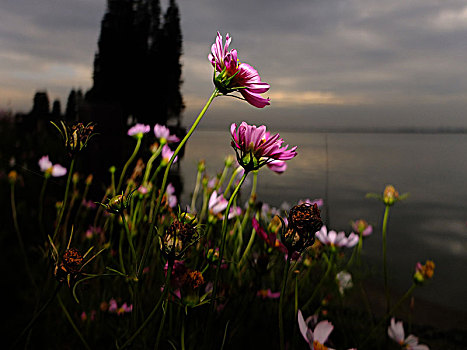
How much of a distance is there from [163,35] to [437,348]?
2.37 metres

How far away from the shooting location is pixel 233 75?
0.36m

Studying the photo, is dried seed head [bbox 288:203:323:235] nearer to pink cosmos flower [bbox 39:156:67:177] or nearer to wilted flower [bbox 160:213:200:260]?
wilted flower [bbox 160:213:200:260]

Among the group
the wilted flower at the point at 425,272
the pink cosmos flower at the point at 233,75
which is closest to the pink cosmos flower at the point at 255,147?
the pink cosmos flower at the point at 233,75

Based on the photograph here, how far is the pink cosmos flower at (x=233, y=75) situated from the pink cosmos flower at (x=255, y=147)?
0.03 m

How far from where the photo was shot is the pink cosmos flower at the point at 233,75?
374 mm

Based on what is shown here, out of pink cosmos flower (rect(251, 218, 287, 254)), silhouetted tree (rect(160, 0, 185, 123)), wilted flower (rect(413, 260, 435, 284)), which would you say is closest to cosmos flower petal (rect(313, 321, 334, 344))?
pink cosmos flower (rect(251, 218, 287, 254))

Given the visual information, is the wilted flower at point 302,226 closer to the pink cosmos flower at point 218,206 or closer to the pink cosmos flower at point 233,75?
the pink cosmos flower at point 233,75

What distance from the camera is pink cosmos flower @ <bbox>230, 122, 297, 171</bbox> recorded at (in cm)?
39

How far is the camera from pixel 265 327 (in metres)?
0.89

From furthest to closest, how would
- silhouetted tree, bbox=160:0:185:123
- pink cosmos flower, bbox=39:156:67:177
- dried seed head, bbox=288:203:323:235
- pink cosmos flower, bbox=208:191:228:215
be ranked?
silhouetted tree, bbox=160:0:185:123, pink cosmos flower, bbox=39:156:67:177, pink cosmos flower, bbox=208:191:228:215, dried seed head, bbox=288:203:323:235

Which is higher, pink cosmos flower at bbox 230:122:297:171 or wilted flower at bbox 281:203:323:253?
pink cosmos flower at bbox 230:122:297:171

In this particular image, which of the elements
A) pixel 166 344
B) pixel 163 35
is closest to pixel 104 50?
pixel 163 35

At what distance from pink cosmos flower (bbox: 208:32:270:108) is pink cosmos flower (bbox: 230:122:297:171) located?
3cm

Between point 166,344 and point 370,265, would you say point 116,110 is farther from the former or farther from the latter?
point 370,265
